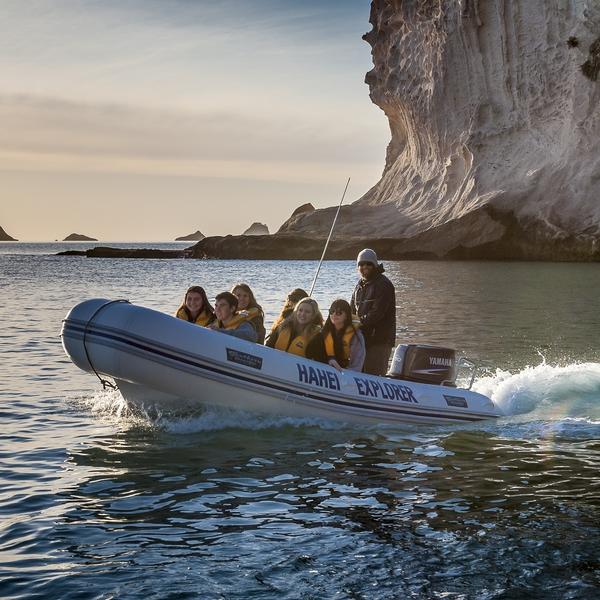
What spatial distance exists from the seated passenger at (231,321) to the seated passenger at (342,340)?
783 millimetres

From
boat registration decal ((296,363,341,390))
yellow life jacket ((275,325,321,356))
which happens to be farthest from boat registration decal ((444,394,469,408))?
yellow life jacket ((275,325,321,356))

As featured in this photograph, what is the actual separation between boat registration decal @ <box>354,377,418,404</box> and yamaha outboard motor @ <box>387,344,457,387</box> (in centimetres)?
42

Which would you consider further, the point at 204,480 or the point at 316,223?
the point at 316,223

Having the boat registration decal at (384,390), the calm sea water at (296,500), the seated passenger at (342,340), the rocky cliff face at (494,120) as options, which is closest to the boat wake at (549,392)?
the calm sea water at (296,500)

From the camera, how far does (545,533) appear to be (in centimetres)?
595

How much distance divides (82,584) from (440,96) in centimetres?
6166

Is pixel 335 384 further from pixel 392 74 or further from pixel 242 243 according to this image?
pixel 242 243

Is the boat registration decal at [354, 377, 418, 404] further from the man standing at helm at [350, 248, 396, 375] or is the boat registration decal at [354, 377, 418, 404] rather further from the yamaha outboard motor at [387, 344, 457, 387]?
the man standing at helm at [350, 248, 396, 375]

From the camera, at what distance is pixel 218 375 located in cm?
860

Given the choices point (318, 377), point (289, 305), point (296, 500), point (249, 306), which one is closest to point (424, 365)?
point (318, 377)

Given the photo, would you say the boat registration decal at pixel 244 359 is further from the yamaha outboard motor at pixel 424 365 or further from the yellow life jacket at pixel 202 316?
the yamaha outboard motor at pixel 424 365

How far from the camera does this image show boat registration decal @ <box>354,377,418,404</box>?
9.37 meters

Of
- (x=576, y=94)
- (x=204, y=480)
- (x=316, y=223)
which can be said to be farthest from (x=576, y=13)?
(x=204, y=480)

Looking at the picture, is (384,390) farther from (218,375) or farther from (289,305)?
(218,375)
